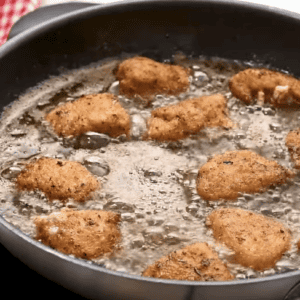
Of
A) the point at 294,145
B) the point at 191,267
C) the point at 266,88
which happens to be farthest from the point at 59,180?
the point at 266,88

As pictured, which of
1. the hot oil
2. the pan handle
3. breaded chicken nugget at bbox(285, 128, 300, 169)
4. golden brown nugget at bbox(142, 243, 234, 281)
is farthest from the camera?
the pan handle

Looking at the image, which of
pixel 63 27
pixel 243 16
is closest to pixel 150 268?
pixel 63 27

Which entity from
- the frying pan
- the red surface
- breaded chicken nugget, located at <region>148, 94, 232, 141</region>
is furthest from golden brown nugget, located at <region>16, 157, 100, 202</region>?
the red surface

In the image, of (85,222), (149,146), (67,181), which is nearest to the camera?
(85,222)

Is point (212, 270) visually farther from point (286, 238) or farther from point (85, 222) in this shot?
point (85, 222)

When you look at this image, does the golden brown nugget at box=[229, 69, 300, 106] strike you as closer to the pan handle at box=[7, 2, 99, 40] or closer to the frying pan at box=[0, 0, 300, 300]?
the frying pan at box=[0, 0, 300, 300]

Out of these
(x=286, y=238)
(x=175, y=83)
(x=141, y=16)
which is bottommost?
(x=286, y=238)
